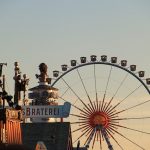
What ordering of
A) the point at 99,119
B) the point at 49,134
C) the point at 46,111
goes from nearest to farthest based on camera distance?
the point at 99,119 < the point at 49,134 < the point at 46,111

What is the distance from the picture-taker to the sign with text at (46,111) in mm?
120188

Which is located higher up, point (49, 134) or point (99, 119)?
point (99, 119)

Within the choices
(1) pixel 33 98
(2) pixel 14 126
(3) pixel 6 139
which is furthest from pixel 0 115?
(1) pixel 33 98

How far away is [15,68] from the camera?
4350 inches

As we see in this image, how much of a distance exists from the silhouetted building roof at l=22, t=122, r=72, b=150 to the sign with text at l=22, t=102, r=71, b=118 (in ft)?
7.28

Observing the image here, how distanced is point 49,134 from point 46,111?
19.8 ft

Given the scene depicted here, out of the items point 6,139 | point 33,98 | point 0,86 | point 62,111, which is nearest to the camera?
point 6,139

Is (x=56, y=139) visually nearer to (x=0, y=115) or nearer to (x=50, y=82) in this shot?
Answer: (x=50, y=82)

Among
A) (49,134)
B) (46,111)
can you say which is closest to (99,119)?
(49,134)

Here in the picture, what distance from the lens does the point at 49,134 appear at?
116 metres

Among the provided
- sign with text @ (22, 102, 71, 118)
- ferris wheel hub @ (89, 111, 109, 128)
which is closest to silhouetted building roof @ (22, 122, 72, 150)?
sign with text @ (22, 102, 71, 118)

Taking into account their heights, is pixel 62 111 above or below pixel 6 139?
above

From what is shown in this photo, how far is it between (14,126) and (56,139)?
35.3 m

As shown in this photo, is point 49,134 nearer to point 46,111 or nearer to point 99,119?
point 99,119
